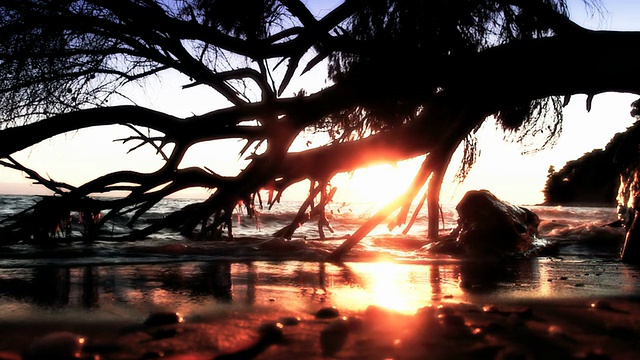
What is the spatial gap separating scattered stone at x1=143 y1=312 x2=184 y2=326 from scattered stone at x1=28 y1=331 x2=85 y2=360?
381 millimetres

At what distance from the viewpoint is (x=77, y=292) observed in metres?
2.70

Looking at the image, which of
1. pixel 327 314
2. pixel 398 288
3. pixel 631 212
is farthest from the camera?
pixel 631 212

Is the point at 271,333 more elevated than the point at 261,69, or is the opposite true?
the point at 261,69

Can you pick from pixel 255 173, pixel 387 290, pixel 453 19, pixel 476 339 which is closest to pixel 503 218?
pixel 453 19

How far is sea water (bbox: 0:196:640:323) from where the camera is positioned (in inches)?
91.7

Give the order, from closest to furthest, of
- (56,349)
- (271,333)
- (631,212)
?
(56,349) < (271,333) < (631,212)

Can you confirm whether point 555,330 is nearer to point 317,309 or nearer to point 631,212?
point 317,309

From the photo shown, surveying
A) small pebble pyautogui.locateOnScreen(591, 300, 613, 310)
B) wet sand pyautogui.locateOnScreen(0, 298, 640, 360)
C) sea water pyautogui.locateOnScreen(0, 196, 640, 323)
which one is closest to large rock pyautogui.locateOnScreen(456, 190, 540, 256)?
sea water pyautogui.locateOnScreen(0, 196, 640, 323)

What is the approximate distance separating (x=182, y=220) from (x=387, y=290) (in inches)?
101

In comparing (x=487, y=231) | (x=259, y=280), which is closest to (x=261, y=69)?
(x=259, y=280)

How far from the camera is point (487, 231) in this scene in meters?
5.79

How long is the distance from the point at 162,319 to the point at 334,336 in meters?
0.70

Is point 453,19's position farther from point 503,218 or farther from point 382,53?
point 503,218

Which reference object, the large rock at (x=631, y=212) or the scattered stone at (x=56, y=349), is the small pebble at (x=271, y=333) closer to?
the scattered stone at (x=56, y=349)
